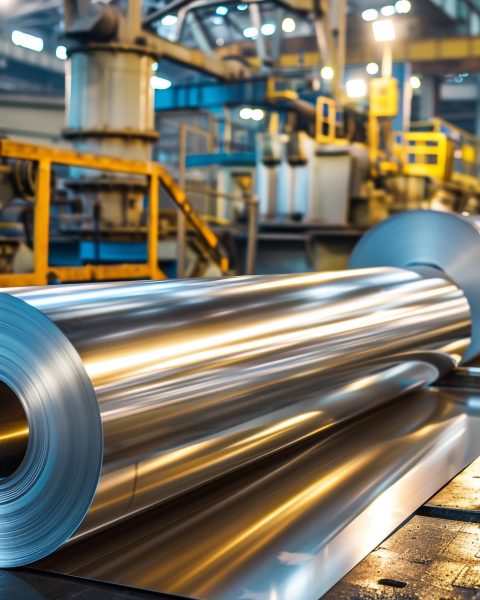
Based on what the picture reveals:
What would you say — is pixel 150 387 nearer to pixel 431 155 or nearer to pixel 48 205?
pixel 48 205

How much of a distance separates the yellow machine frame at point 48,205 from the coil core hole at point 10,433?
9.60ft

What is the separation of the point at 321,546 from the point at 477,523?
0.38 m

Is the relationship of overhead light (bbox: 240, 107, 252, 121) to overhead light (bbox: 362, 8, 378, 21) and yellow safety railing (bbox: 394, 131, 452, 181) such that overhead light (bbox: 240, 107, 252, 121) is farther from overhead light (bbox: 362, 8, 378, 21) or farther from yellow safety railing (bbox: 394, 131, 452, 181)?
yellow safety railing (bbox: 394, 131, 452, 181)

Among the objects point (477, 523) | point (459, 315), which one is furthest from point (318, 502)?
point (459, 315)

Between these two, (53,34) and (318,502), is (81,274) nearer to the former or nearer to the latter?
(318,502)

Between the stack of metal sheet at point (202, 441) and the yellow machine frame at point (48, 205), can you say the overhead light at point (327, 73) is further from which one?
the stack of metal sheet at point (202, 441)

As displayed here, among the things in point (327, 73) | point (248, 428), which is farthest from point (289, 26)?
point (248, 428)

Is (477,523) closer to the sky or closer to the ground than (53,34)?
closer to the ground

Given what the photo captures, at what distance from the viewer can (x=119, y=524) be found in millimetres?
1583

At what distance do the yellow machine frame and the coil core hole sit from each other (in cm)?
292

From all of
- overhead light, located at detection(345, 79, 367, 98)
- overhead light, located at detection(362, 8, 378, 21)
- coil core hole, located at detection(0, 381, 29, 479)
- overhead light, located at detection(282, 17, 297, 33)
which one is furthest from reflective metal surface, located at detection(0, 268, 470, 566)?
overhead light, located at detection(282, 17, 297, 33)

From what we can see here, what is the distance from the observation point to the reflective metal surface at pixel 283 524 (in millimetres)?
1354

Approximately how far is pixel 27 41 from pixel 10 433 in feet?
72.0

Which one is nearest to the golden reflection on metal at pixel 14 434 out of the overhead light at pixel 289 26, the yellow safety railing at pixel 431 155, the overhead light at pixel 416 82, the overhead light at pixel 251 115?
the yellow safety railing at pixel 431 155
